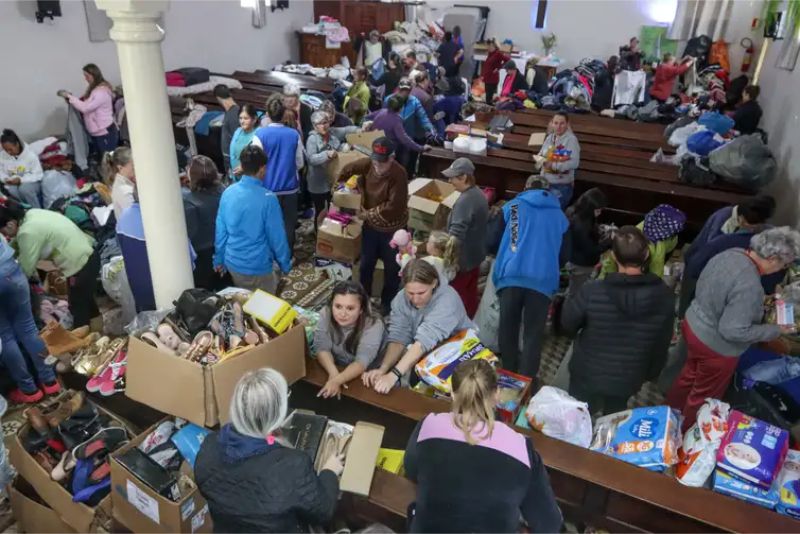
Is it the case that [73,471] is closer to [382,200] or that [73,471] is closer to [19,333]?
[19,333]

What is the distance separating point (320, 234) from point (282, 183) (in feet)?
2.14

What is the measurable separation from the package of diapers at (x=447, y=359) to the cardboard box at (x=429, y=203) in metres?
2.42

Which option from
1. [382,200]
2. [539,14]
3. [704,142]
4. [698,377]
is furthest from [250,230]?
[539,14]

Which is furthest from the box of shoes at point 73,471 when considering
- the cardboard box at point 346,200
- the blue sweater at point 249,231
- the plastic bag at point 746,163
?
the plastic bag at point 746,163

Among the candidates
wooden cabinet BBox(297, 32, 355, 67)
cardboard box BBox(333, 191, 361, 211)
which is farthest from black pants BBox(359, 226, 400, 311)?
wooden cabinet BBox(297, 32, 355, 67)

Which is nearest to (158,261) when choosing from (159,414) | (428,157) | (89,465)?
(159,414)

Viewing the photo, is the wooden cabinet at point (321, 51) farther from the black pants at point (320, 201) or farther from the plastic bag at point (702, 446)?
the plastic bag at point (702, 446)

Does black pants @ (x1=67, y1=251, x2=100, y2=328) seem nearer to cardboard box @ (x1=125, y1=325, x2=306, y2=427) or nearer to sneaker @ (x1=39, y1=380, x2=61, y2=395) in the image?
sneaker @ (x1=39, y1=380, x2=61, y2=395)

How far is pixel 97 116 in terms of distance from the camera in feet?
24.2

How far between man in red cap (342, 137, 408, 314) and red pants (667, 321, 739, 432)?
7.38 feet

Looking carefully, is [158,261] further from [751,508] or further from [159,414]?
[751,508]

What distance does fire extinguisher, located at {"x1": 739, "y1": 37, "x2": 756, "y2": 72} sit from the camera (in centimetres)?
1124

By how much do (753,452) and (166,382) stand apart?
8.51 feet

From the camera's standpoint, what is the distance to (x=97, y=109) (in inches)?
289
